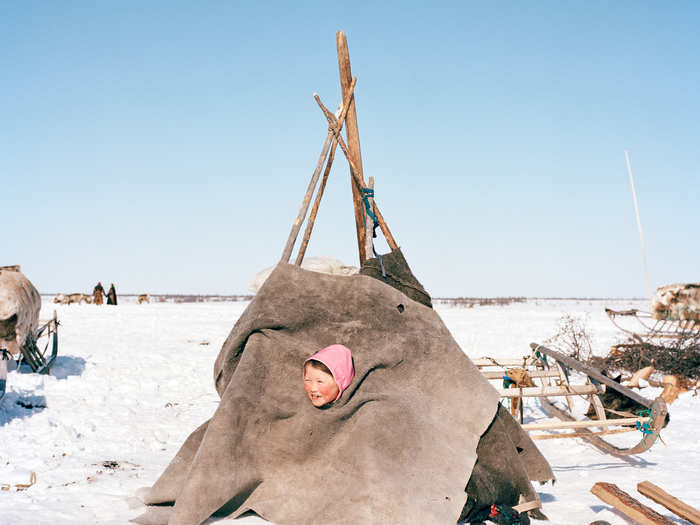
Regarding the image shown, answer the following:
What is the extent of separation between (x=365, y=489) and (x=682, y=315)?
2105 cm

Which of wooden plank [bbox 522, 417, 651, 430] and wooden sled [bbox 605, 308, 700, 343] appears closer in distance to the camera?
wooden plank [bbox 522, 417, 651, 430]

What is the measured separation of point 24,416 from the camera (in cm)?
817

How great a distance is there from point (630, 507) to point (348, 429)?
7.39ft

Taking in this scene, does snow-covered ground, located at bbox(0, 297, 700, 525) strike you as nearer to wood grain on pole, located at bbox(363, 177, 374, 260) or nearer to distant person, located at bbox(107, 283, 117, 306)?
wood grain on pole, located at bbox(363, 177, 374, 260)

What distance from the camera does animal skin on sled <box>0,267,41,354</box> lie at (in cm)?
897

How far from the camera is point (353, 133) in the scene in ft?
20.1

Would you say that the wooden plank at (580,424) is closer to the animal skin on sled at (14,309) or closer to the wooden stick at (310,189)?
the wooden stick at (310,189)

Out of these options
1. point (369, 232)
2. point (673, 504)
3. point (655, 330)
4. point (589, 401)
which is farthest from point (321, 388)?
point (655, 330)

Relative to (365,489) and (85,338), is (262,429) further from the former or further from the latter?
(85,338)

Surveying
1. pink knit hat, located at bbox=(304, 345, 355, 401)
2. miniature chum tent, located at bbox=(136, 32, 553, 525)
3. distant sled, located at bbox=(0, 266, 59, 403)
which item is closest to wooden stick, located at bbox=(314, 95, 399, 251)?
miniature chum tent, located at bbox=(136, 32, 553, 525)

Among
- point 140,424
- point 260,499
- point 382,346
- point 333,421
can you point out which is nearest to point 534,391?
point 382,346

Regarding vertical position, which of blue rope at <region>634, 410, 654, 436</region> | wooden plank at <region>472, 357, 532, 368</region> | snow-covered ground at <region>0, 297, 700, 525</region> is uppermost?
wooden plank at <region>472, 357, 532, 368</region>

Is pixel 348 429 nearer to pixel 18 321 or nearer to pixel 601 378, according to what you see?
pixel 601 378

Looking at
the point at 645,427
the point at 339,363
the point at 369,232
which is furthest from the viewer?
the point at 645,427
